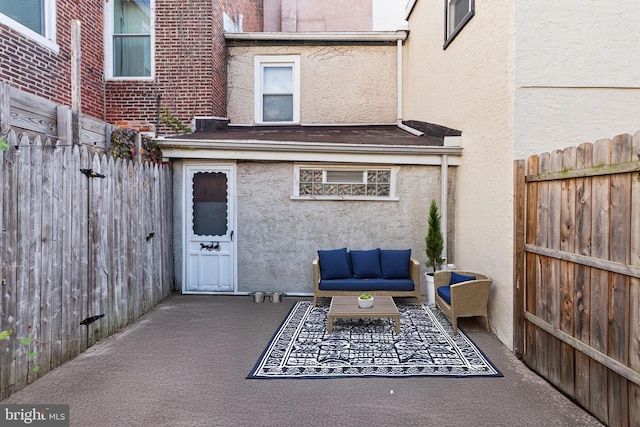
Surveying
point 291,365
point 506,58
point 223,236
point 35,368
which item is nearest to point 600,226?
point 506,58

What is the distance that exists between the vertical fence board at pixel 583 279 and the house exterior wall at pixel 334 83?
7210 mm

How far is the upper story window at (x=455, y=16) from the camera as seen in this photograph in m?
6.01

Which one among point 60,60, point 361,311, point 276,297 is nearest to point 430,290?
point 361,311

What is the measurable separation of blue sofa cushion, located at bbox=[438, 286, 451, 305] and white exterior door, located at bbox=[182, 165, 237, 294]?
3704 millimetres

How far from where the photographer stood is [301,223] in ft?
23.4

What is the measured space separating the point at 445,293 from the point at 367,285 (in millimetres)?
1232

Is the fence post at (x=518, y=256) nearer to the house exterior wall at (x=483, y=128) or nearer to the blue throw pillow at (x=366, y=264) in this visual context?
the house exterior wall at (x=483, y=128)

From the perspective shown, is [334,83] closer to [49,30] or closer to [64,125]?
[49,30]

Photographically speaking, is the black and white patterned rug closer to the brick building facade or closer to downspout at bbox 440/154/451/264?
downspout at bbox 440/154/451/264

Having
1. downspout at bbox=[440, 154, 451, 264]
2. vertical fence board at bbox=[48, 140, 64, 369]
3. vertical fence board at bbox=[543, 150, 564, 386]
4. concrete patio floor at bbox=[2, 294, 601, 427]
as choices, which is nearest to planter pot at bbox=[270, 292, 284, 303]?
concrete patio floor at bbox=[2, 294, 601, 427]

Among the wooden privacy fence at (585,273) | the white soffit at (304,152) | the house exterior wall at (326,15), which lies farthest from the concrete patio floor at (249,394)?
the house exterior wall at (326,15)

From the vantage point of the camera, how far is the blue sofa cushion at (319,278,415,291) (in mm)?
6230

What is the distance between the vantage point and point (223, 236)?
7246 mm

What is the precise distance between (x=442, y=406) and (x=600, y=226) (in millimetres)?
1978
